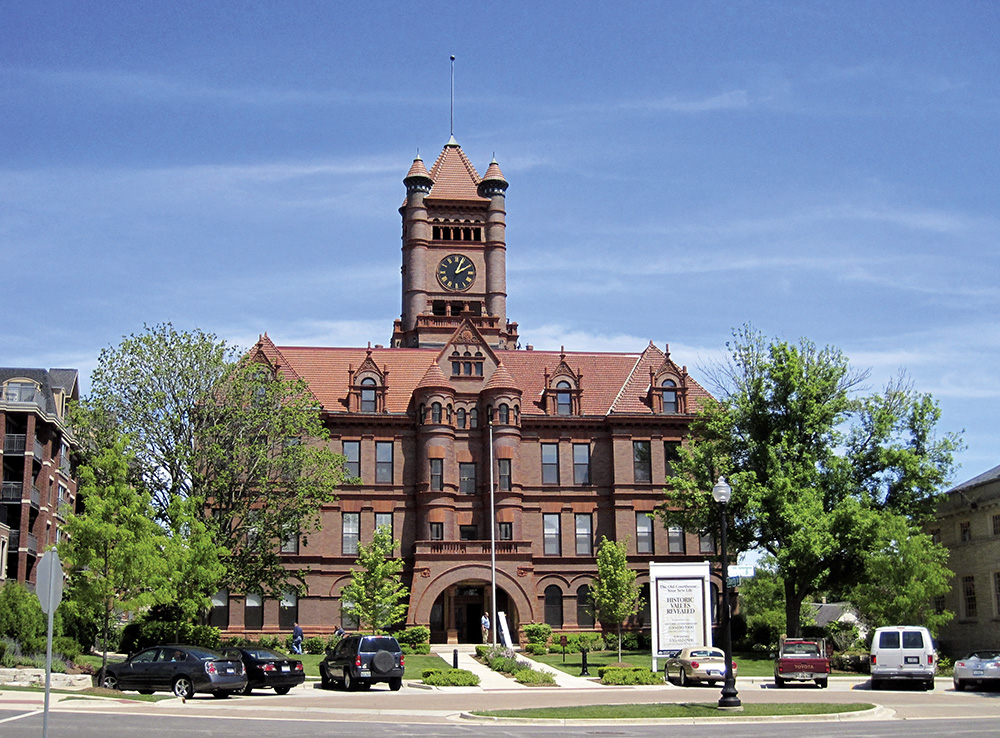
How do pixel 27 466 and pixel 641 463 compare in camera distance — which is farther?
pixel 641 463

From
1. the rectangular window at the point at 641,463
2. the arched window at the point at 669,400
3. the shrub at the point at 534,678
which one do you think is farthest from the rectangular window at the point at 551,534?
the shrub at the point at 534,678

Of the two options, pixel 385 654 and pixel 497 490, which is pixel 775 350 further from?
pixel 385 654

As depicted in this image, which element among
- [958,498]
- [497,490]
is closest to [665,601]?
[958,498]

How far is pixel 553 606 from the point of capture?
63.1 metres

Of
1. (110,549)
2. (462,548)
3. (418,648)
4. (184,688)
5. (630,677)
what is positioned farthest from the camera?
(462,548)

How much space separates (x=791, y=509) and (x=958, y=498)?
1070 centimetres

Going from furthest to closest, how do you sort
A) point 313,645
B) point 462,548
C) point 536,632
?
point 462,548
point 536,632
point 313,645

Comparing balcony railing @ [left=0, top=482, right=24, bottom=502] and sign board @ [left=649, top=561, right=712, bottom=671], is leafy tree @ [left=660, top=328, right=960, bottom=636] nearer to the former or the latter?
sign board @ [left=649, top=561, right=712, bottom=671]

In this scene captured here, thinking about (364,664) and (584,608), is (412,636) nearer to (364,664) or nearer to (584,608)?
(584,608)

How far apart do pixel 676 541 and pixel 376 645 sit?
107 feet

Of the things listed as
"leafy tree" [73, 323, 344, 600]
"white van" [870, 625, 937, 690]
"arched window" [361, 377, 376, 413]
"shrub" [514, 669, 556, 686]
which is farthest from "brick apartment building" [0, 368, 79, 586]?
"white van" [870, 625, 937, 690]

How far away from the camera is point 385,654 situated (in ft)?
113

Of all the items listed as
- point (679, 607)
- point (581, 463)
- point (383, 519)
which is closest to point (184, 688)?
point (679, 607)

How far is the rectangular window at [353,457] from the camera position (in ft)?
209
